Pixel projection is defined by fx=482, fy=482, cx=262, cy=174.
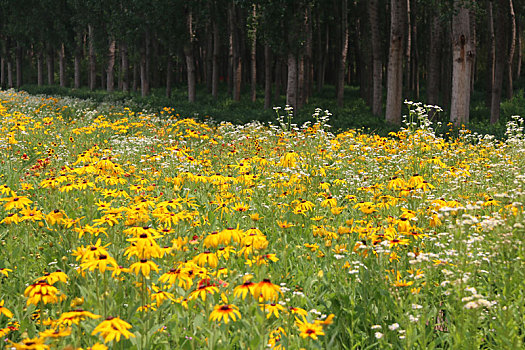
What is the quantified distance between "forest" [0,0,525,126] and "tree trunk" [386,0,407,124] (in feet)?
0.11

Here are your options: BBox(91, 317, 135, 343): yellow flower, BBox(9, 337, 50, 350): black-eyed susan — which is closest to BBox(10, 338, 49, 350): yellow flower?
BBox(9, 337, 50, 350): black-eyed susan

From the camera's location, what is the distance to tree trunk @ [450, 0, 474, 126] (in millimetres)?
14203

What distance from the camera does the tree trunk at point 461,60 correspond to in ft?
46.6

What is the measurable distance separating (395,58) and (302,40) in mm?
6092

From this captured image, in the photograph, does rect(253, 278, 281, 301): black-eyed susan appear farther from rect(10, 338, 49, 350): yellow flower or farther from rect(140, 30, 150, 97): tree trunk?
rect(140, 30, 150, 97): tree trunk

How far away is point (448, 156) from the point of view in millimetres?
8617

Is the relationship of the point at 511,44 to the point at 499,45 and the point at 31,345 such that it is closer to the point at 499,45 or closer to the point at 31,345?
the point at 499,45

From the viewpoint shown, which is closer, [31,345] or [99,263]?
[31,345]

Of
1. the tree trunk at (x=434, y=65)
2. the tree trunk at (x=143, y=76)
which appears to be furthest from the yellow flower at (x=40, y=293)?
the tree trunk at (x=143, y=76)

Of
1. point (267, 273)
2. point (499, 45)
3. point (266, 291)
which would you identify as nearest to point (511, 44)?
point (499, 45)

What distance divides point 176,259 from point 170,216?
0.52m

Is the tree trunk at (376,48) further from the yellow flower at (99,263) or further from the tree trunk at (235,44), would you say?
the yellow flower at (99,263)

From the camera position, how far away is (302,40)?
2030 cm

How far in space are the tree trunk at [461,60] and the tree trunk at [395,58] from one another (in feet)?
5.10
